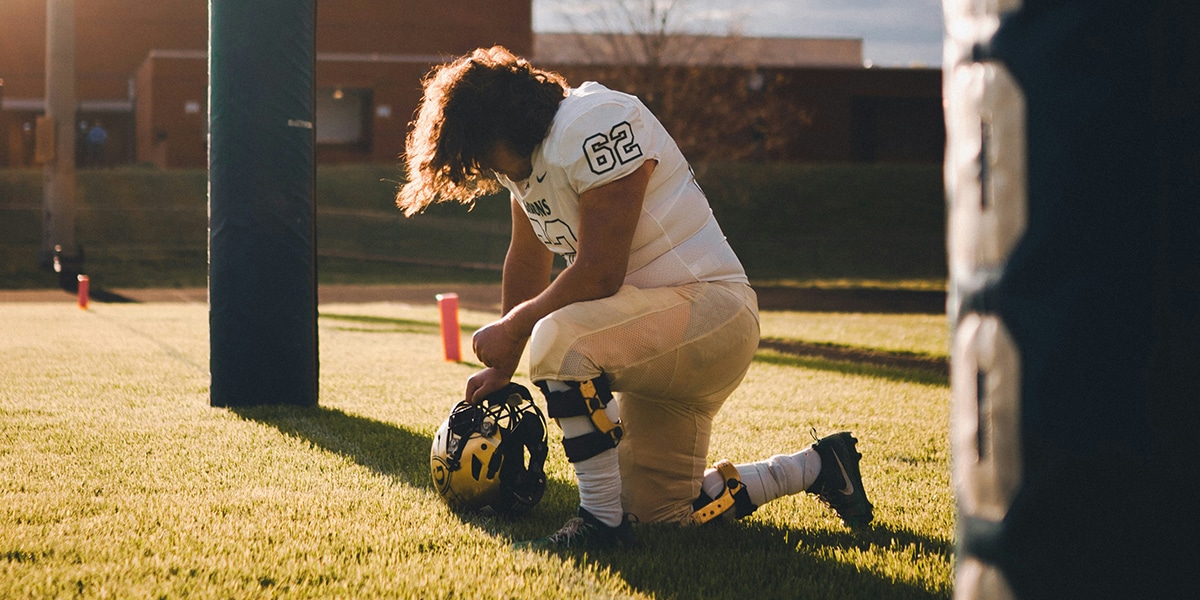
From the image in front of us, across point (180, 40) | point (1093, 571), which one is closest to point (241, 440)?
point (1093, 571)

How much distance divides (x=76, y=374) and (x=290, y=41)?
320cm

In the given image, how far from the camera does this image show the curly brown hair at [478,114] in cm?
329

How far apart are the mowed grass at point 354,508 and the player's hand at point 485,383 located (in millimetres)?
445

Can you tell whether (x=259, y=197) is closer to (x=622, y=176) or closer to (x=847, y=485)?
(x=622, y=176)

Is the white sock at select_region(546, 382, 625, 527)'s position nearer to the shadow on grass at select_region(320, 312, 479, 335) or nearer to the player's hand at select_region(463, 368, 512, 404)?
the player's hand at select_region(463, 368, 512, 404)

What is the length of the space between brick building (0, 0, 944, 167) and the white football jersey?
34.7 m

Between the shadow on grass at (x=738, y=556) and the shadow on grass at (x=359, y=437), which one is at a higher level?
the shadow on grass at (x=738, y=556)

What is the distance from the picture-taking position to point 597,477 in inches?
129

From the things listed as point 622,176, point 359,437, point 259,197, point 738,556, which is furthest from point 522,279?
point 259,197

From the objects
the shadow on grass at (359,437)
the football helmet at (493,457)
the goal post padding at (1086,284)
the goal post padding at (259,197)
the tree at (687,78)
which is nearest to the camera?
the goal post padding at (1086,284)

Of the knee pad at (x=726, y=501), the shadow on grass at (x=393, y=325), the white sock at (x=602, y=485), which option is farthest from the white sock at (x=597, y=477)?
the shadow on grass at (x=393, y=325)

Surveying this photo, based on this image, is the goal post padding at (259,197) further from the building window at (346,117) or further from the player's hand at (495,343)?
the building window at (346,117)

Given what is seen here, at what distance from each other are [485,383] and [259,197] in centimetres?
298

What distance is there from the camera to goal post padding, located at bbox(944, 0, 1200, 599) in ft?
3.03
